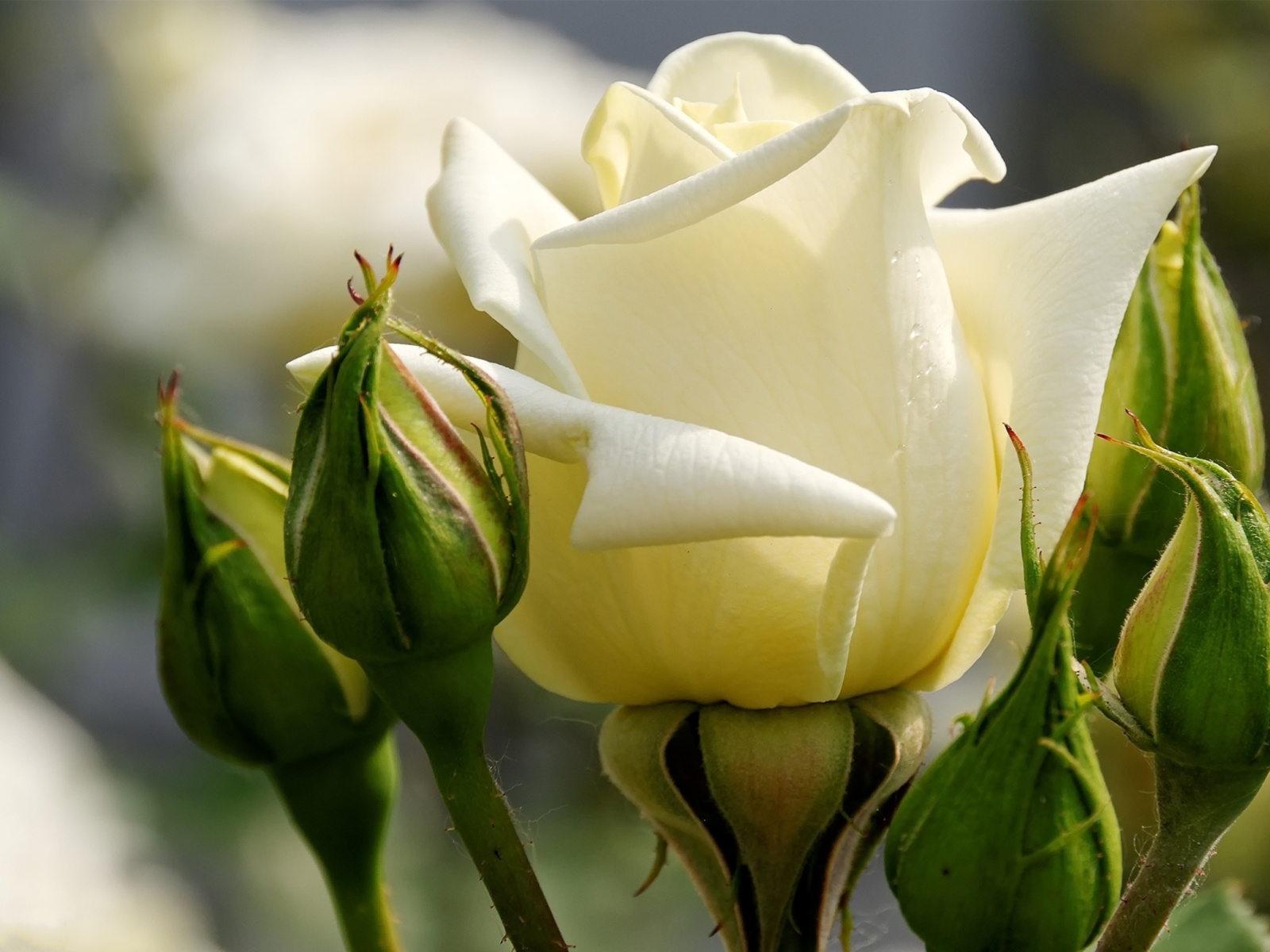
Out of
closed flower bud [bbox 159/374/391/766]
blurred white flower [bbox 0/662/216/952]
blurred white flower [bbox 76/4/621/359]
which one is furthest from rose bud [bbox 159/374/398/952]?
blurred white flower [bbox 76/4/621/359]

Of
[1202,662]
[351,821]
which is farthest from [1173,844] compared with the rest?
[351,821]

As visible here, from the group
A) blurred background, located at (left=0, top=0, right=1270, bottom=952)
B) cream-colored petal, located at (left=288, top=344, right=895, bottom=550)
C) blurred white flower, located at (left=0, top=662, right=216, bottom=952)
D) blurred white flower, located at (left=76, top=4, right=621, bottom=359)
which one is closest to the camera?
cream-colored petal, located at (left=288, top=344, right=895, bottom=550)

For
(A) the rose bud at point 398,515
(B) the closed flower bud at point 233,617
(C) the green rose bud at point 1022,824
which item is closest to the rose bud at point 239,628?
(B) the closed flower bud at point 233,617

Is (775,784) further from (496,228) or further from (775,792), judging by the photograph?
(496,228)

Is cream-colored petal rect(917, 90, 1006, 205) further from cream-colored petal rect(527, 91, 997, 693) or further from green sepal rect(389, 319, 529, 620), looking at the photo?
green sepal rect(389, 319, 529, 620)

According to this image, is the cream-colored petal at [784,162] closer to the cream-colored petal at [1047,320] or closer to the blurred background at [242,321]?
the cream-colored petal at [1047,320]

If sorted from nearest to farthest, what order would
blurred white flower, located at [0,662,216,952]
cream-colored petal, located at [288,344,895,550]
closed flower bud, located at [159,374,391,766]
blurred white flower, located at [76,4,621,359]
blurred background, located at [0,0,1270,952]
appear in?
cream-colored petal, located at [288,344,895,550], closed flower bud, located at [159,374,391,766], blurred white flower, located at [0,662,216,952], blurred background, located at [0,0,1270,952], blurred white flower, located at [76,4,621,359]
